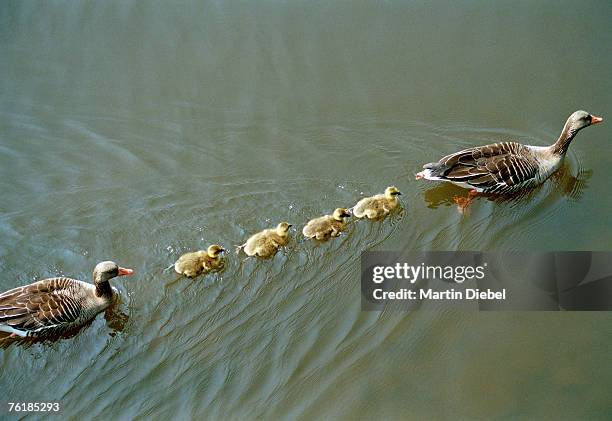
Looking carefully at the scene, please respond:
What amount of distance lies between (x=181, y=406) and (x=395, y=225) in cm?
195

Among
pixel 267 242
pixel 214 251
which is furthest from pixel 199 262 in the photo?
pixel 267 242

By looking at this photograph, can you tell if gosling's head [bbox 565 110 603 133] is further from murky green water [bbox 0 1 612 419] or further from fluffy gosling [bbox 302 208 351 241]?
fluffy gosling [bbox 302 208 351 241]

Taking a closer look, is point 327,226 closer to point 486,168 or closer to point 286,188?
point 286,188

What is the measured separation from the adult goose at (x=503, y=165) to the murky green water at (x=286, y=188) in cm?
16

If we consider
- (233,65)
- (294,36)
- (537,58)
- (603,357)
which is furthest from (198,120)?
(603,357)

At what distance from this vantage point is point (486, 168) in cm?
542

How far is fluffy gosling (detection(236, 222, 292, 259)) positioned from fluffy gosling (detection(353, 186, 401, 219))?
0.55 meters

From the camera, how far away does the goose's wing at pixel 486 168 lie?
17.7 ft

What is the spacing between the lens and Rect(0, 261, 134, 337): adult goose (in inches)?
179

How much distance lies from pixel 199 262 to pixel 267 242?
475mm

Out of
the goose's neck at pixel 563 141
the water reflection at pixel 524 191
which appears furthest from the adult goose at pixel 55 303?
the goose's neck at pixel 563 141

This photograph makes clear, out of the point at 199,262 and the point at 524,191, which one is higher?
the point at 524,191

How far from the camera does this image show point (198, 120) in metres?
6.01

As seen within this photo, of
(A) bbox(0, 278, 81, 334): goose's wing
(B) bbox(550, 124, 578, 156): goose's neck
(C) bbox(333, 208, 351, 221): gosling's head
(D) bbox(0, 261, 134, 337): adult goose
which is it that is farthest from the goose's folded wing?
(A) bbox(0, 278, 81, 334): goose's wing
